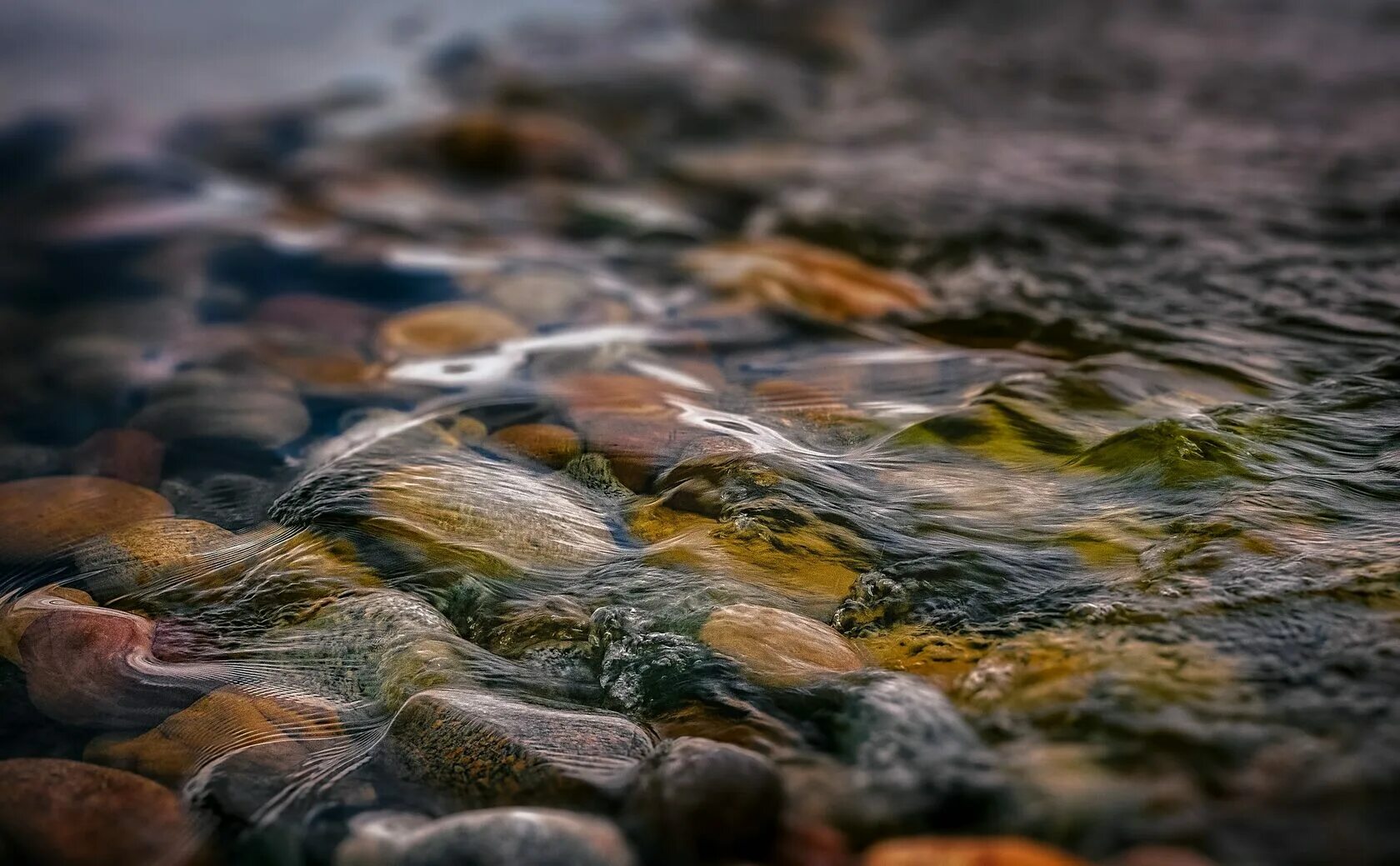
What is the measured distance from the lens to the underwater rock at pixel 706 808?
4.41ft

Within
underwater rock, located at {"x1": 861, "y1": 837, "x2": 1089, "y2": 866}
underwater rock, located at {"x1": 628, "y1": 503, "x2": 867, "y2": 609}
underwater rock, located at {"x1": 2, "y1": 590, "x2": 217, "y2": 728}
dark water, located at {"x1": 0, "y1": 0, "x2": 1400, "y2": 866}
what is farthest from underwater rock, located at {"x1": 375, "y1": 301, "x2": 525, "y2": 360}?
underwater rock, located at {"x1": 861, "y1": 837, "x2": 1089, "y2": 866}

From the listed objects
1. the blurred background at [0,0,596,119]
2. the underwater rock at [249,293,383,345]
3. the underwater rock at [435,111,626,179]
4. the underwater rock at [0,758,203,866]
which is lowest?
the underwater rock at [0,758,203,866]

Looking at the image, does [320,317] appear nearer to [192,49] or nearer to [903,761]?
[903,761]

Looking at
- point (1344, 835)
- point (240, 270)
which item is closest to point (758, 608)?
point (1344, 835)

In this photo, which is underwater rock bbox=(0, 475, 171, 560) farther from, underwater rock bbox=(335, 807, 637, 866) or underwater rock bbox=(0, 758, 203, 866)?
underwater rock bbox=(335, 807, 637, 866)

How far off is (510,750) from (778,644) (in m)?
0.49

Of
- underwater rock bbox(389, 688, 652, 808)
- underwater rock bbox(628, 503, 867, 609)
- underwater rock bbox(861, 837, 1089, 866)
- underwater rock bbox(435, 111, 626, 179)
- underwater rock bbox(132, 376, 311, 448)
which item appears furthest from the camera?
underwater rock bbox(435, 111, 626, 179)

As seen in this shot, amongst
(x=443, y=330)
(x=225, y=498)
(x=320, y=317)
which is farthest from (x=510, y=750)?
(x=320, y=317)

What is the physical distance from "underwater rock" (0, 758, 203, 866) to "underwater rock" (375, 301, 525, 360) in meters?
1.67

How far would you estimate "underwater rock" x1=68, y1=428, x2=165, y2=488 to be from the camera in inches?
95.8

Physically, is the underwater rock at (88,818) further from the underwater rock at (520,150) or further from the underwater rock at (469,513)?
the underwater rock at (520,150)

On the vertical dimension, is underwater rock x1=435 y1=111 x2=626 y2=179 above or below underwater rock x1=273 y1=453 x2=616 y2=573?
above

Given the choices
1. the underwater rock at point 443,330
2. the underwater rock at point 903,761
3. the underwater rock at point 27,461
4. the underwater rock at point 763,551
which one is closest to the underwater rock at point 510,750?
the underwater rock at point 903,761

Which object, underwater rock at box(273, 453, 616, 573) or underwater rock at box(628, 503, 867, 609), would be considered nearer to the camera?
underwater rock at box(628, 503, 867, 609)
